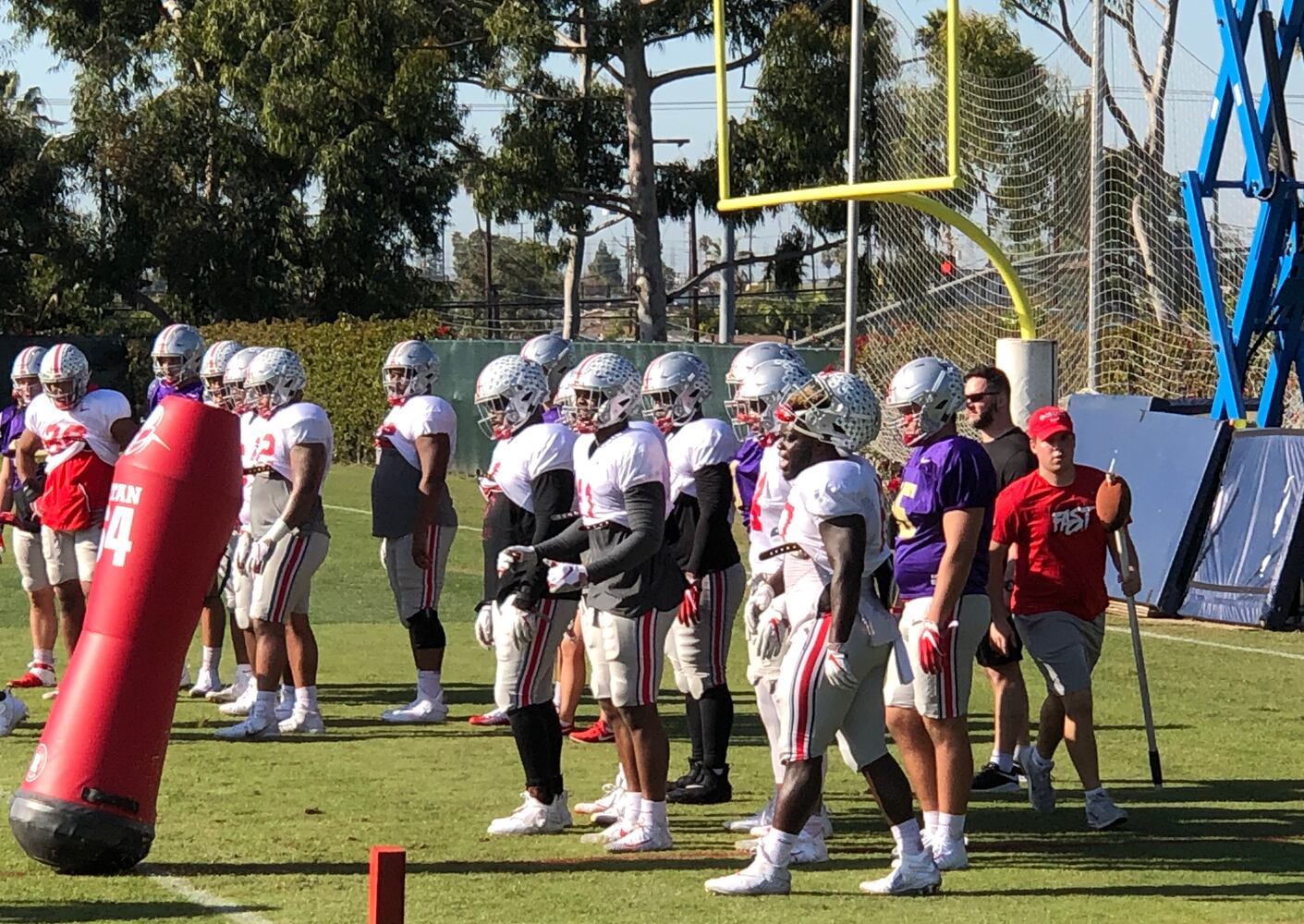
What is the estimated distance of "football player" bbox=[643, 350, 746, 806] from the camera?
8977 millimetres

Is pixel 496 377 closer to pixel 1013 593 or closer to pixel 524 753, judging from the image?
pixel 524 753

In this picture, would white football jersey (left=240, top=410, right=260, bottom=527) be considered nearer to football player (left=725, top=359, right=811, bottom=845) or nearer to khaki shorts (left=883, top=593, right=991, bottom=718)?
football player (left=725, top=359, right=811, bottom=845)

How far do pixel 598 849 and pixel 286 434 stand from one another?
3.39 m

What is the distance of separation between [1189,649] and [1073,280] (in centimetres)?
688

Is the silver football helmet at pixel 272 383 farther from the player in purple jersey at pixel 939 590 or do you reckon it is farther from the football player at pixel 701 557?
the player in purple jersey at pixel 939 590

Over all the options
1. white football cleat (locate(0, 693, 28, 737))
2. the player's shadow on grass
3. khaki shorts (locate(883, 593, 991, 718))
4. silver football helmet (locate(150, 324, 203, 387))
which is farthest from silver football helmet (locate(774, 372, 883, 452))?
silver football helmet (locate(150, 324, 203, 387))

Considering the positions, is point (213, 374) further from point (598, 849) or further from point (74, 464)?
point (598, 849)

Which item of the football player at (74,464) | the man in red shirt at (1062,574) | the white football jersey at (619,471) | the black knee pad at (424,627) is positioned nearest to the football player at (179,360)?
the football player at (74,464)

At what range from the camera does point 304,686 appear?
10539mm

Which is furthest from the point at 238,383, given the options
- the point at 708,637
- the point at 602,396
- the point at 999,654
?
the point at 999,654

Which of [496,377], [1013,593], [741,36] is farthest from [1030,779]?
[741,36]

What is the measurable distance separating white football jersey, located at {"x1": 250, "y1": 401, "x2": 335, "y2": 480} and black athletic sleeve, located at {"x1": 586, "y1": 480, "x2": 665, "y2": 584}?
300 centimetres

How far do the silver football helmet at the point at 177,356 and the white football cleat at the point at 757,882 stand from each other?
570cm

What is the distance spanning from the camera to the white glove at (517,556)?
780 centimetres
